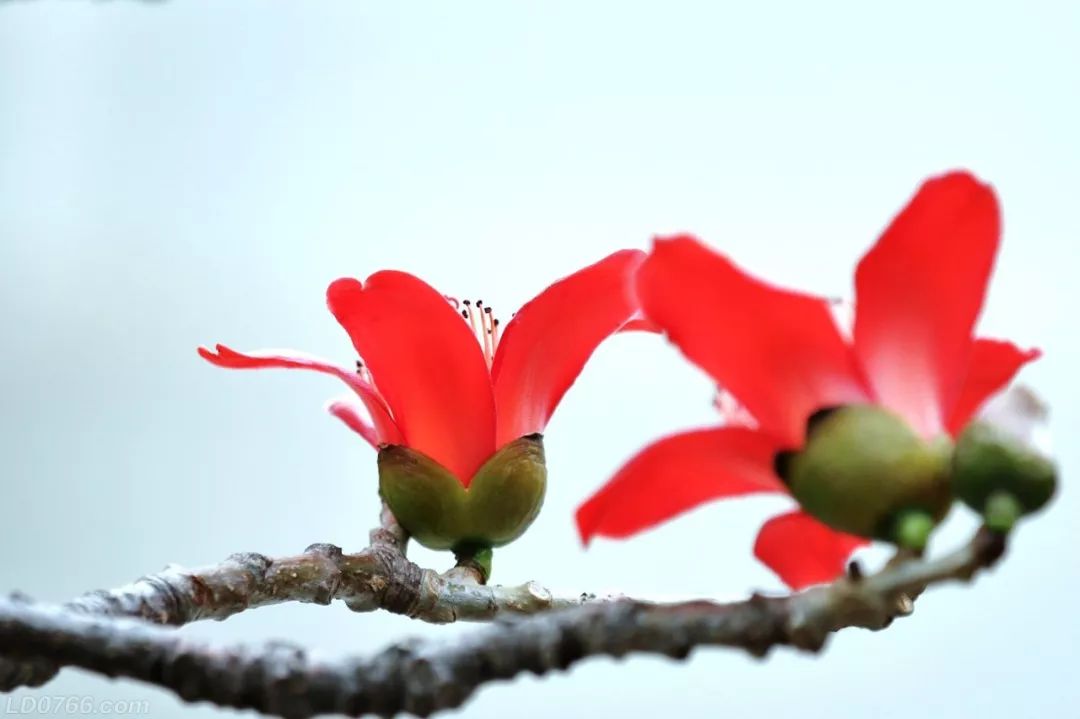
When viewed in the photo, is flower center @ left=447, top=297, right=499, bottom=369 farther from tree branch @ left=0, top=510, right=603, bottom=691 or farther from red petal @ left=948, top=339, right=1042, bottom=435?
red petal @ left=948, top=339, right=1042, bottom=435

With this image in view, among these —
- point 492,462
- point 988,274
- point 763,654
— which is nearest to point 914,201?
point 988,274

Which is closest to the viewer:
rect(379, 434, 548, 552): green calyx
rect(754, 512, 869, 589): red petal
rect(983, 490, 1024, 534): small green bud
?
rect(983, 490, 1024, 534): small green bud

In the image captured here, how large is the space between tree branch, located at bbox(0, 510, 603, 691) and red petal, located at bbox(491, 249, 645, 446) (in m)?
0.07

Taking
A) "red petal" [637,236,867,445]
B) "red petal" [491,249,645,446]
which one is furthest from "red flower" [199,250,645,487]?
"red petal" [637,236,867,445]

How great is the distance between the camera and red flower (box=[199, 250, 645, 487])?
45 cm

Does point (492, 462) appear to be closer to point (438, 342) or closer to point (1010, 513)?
point (438, 342)

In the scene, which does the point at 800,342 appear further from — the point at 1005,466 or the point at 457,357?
the point at 457,357

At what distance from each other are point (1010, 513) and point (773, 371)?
0.08 m

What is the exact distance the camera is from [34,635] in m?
0.31

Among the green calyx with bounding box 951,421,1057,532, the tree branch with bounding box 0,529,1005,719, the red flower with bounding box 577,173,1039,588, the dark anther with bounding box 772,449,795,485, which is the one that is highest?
the red flower with bounding box 577,173,1039,588

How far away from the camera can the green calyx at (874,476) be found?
32 cm

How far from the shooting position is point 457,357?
0.47m

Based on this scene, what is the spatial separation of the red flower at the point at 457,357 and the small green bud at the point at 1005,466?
17cm

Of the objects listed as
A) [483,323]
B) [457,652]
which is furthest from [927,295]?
[483,323]
